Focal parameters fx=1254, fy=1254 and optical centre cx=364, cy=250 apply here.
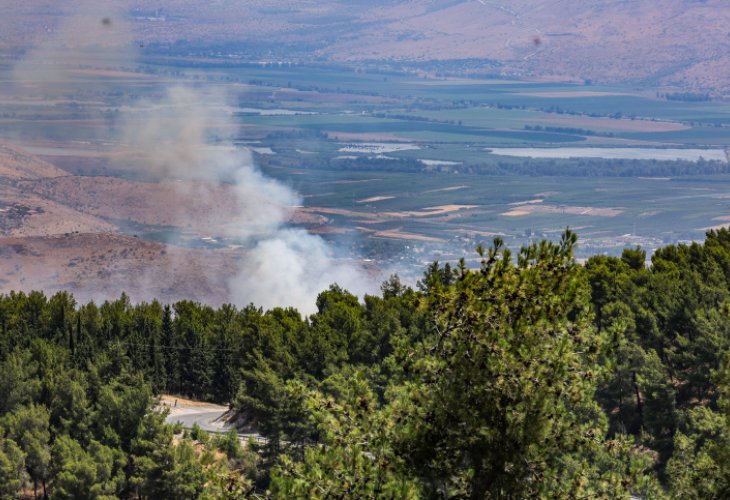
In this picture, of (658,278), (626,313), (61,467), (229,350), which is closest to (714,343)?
(626,313)

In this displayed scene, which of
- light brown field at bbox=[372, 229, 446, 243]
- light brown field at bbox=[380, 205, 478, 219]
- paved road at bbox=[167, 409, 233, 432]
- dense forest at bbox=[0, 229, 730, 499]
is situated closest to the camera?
dense forest at bbox=[0, 229, 730, 499]

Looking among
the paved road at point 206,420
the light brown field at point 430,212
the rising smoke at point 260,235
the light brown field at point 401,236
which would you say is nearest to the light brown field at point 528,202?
the light brown field at point 430,212

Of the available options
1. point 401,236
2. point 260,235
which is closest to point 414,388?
point 260,235

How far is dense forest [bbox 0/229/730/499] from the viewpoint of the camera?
18750mm

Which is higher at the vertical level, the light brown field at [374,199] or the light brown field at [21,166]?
the light brown field at [21,166]

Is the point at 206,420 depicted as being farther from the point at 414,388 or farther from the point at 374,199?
the point at 374,199

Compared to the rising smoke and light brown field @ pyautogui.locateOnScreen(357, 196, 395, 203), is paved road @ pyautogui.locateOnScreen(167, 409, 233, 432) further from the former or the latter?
light brown field @ pyautogui.locateOnScreen(357, 196, 395, 203)

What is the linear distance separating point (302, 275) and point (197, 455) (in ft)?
264

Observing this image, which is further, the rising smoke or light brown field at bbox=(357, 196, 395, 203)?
light brown field at bbox=(357, 196, 395, 203)

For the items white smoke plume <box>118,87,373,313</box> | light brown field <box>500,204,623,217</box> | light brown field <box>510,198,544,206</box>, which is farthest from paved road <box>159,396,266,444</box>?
light brown field <box>510,198,544,206</box>

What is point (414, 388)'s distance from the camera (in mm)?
19391

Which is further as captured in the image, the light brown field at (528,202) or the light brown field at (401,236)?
the light brown field at (528,202)

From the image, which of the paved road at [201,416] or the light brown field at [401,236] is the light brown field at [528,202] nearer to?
the light brown field at [401,236]

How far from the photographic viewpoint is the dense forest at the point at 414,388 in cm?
1875
